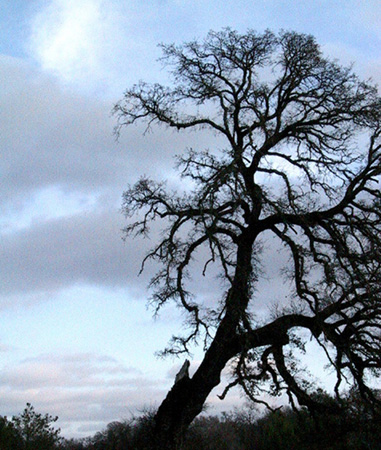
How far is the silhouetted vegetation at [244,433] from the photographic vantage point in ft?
49.0

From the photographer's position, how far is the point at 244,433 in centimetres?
2283

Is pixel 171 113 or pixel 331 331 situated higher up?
pixel 171 113

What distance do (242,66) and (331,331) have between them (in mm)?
7219

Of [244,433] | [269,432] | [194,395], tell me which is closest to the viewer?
[194,395]

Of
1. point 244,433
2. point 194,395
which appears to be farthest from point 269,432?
point 194,395

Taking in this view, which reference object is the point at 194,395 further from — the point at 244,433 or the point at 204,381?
the point at 244,433

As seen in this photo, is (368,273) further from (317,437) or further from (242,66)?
(242,66)

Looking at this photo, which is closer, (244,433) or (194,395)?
(194,395)

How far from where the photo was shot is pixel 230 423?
79.5 feet

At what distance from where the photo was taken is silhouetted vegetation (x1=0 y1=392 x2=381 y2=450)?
49.0 feet

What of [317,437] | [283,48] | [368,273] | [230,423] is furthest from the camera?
[230,423]

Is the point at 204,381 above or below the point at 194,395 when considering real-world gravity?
above

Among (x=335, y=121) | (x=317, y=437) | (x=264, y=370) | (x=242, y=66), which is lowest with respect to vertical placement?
(x=317, y=437)

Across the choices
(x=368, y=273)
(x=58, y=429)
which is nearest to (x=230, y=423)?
(x=58, y=429)
